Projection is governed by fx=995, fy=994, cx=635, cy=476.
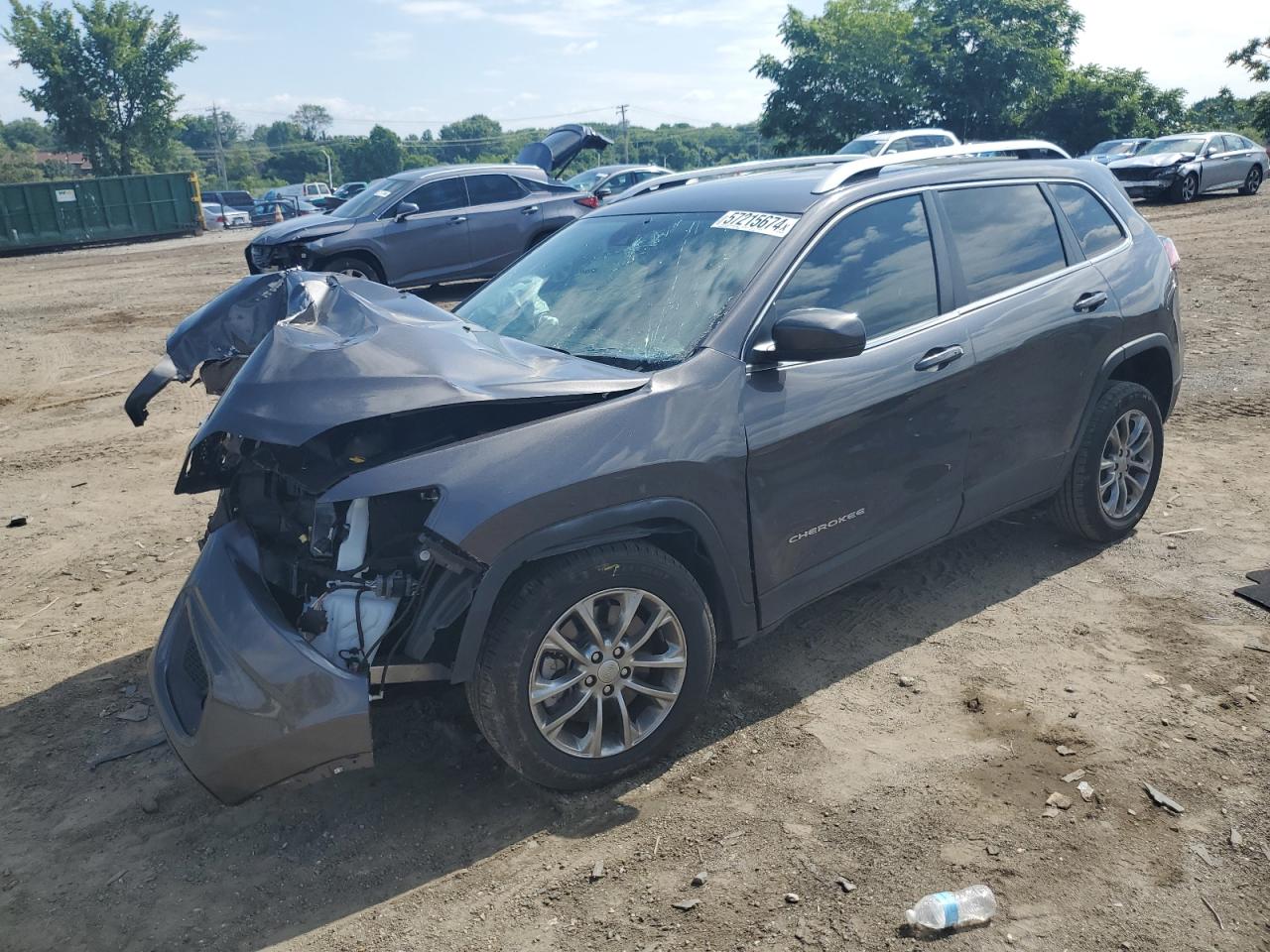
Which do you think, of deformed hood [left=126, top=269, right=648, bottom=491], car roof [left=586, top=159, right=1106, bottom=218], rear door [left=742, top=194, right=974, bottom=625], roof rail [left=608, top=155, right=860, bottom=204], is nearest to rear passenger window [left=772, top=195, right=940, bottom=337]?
rear door [left=742, top=194, right=974, bottom=625]

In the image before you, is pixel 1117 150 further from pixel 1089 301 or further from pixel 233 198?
pixel 233 198

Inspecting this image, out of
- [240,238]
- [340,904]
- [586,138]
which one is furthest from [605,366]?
[240,238]

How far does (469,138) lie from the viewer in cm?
13225

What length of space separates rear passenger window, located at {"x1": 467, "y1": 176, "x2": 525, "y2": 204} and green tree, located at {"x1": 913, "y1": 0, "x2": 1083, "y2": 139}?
3436cm

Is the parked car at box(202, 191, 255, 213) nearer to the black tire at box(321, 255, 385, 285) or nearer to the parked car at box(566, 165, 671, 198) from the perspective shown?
the parked car at box(566, 165, 671, 198)

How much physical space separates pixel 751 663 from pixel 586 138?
12038mm

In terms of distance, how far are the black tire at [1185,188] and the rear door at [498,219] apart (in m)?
16.2

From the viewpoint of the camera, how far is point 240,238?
30.8m

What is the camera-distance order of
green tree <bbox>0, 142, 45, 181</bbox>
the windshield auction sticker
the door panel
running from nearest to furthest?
1. the door panel
2. the windshield auction sticker
3. green tree <bbox>0, 142, 45, 181</bbox>

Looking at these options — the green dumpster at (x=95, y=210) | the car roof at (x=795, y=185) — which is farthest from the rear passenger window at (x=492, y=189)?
the green dumpster at (x=95, y=210)

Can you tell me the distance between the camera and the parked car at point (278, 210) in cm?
3906

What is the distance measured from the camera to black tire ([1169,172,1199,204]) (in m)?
22.5

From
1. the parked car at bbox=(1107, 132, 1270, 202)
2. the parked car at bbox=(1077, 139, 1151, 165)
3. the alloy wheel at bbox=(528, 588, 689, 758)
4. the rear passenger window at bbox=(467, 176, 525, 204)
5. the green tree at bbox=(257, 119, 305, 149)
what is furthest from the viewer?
the green tree at bbox=(257, 119, 305, 149)

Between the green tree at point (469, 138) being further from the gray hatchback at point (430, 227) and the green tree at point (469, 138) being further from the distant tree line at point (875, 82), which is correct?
the gray hatchback at point (430, 227)
